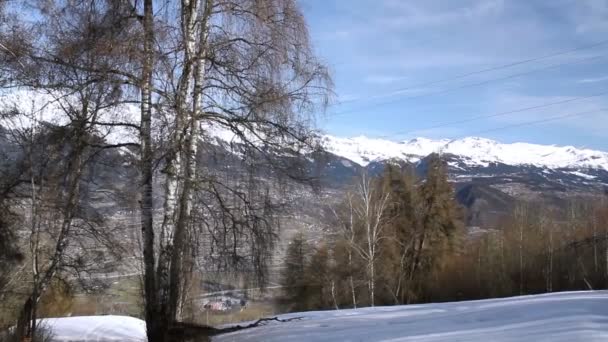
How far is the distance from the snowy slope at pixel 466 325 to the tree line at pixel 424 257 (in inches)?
764

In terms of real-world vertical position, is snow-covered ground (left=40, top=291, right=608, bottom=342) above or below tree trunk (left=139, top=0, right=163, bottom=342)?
below

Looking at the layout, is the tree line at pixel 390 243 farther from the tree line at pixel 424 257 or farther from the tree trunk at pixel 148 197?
the tree trunk at pixel 148 197

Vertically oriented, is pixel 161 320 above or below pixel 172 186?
below

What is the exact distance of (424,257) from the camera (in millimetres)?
33000

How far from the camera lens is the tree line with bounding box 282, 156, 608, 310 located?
2942cm

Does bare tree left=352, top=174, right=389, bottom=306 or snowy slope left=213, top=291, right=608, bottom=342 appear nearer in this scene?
snowy slope left=213, top=291, right=608, bottom=342

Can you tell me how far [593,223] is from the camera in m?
35.1

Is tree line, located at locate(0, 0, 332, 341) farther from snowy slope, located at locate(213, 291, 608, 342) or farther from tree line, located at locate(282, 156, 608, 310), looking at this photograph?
tree line, located at locate(282, 156, 608, 310)

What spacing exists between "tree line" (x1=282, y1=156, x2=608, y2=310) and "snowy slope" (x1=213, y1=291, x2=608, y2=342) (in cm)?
1941

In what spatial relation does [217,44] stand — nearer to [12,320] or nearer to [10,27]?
[10,27]

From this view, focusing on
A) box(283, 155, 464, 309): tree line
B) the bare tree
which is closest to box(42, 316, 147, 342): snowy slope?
the bare tree

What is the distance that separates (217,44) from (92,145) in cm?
218

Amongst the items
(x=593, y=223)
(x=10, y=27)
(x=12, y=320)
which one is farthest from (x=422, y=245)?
(x=10, y=27)

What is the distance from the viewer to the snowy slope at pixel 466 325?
5719mm
